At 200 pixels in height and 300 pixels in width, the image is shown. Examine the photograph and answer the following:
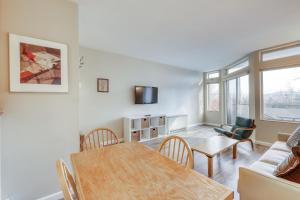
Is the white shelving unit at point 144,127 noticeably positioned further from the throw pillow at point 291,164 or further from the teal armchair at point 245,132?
the throw pillow at point 291,164

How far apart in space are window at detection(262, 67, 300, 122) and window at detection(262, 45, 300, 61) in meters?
0.35

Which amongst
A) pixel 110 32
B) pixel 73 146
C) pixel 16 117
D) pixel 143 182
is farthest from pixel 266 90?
pixel 16 117

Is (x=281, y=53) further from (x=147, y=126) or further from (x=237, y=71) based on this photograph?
(x=147, y=126)

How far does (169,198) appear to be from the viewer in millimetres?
787

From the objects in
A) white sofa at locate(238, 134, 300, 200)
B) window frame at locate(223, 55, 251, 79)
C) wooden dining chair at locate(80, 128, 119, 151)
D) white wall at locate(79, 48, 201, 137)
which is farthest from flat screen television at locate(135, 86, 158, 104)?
white sofa at locate(238, 134, 300, 200)

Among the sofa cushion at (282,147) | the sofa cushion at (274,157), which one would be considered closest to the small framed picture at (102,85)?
the sofa cushion at (274,157)

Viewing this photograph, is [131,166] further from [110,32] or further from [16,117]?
[110,32]

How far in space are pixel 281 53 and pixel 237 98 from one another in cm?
194

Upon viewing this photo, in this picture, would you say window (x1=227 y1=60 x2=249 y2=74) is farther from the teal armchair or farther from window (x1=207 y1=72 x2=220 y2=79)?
the teal armchair

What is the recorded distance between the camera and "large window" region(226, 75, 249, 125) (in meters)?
4.79

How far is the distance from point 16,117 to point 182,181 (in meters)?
1.87

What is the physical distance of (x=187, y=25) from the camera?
263cm

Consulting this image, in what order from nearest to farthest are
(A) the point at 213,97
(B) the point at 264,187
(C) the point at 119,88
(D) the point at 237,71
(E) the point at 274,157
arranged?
(B) the point at 264,187 < (E) the point at 274,157 < (C) the point at 119,88 < (D) the point at 237,71 < (A) the point at 213,97

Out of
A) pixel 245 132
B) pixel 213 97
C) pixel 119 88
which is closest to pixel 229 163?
pixel 245 132
